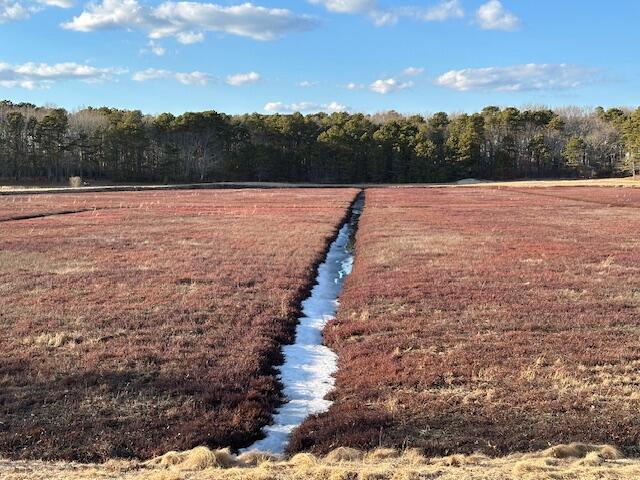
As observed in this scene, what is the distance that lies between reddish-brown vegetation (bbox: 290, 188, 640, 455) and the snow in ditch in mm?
320

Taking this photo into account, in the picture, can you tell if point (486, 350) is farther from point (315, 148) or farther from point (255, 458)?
point (315, 148)

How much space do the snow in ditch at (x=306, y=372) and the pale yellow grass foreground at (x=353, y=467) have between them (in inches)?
49.7

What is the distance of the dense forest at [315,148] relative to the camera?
378ft

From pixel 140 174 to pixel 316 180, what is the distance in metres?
38.5

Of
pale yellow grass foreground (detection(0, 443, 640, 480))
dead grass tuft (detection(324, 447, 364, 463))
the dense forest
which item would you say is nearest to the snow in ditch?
dead grass tuft (detection(324, 447, 364, 463))

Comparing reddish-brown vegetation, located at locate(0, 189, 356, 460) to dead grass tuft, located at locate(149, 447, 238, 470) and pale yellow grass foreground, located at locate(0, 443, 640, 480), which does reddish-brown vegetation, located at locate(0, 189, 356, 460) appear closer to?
dead grass tuft, located at locate(149, 447, 238, 470)

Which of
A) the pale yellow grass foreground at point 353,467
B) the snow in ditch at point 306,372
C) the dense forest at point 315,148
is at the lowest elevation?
the snow in ditch at point 306,372

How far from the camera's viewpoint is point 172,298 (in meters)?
17.1

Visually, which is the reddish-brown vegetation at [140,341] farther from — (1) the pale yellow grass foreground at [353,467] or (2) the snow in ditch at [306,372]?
(1) the pale yellow grass foreground at [353,467]

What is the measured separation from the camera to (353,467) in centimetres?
682

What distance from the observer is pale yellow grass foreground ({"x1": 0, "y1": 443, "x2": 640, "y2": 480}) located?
6383mm

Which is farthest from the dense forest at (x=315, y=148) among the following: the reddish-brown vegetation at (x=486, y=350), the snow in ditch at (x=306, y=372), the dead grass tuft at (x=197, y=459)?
the dead grass tuft at (x=197, y=459)

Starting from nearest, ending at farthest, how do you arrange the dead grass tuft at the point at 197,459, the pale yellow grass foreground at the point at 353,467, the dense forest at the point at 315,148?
1. the pale yellow grass foreground at the point at 353,467
2. the dead grass tuft at the point at 197,459
3. the dense forest at the point at 315,148

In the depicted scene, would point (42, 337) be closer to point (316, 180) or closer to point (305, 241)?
point (305, 241)
